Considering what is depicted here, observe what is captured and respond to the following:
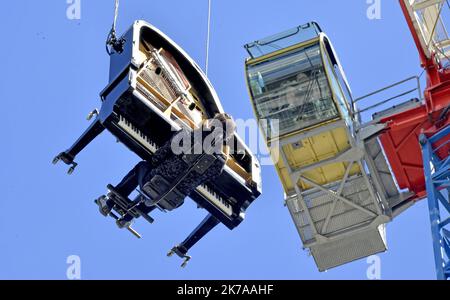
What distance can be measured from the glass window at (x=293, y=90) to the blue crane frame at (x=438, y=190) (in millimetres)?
3355

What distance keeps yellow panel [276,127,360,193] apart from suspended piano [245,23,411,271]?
3cm

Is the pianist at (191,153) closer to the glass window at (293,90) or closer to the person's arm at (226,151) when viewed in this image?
the person's arm at (226,151)

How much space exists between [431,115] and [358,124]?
8.90ft

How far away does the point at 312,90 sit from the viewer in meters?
47.7

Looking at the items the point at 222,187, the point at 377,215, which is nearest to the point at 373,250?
the point at 377,215

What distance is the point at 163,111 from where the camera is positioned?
1713 inches

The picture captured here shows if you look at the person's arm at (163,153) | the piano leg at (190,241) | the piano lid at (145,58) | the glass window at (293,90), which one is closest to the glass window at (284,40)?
the glass window at (293,90)

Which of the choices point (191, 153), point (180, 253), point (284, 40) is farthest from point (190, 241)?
point (284, 40)

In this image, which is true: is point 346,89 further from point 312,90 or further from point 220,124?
point 220,124

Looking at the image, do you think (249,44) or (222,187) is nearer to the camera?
(222,187)

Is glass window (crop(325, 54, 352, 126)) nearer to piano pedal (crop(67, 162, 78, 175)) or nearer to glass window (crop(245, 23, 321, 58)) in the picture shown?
glass window (crop(245, 23, 321, 58))

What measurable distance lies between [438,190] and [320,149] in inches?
203

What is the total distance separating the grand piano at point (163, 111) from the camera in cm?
4306

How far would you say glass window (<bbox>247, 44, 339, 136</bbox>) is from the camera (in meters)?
47.8
